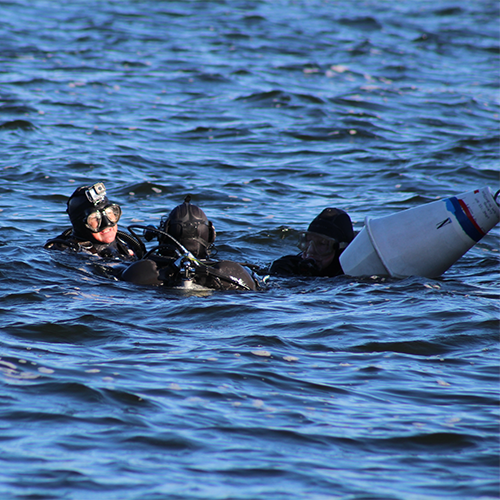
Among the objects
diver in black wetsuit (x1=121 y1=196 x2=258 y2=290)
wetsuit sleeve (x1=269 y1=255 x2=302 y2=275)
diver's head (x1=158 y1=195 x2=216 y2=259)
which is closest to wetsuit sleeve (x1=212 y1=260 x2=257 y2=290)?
diver in black wetsuit (x1=121 y1=196 x2=258 y2=290)

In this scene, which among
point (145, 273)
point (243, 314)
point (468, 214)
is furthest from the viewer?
point (468, 214)

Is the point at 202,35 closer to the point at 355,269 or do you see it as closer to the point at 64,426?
the point at 355,269

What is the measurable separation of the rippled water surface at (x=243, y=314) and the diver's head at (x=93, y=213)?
16.6 inches

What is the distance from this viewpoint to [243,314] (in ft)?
21.3

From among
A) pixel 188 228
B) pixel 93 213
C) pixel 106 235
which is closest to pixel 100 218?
pixel 93 213

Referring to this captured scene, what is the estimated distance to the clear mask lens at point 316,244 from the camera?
8.20 m

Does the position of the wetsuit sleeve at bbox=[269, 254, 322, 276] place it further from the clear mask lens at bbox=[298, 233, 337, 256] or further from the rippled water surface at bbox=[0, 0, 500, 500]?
the rippled water surface at bbox=[0, 0, 500, 500]

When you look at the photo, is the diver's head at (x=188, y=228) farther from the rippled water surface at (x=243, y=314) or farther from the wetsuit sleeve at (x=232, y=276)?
the rippled water surface at (x=243, y=314)

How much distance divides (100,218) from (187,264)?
6.48 ft

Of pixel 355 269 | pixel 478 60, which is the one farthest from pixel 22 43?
pixel 355 269

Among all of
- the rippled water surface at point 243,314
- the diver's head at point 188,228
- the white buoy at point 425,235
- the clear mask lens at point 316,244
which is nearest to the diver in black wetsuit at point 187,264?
the diver's head at point 188,228

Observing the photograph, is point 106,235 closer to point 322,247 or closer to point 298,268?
point 298,268

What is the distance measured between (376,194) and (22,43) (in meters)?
14.1

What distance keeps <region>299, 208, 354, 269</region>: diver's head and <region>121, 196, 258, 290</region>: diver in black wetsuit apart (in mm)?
1128
